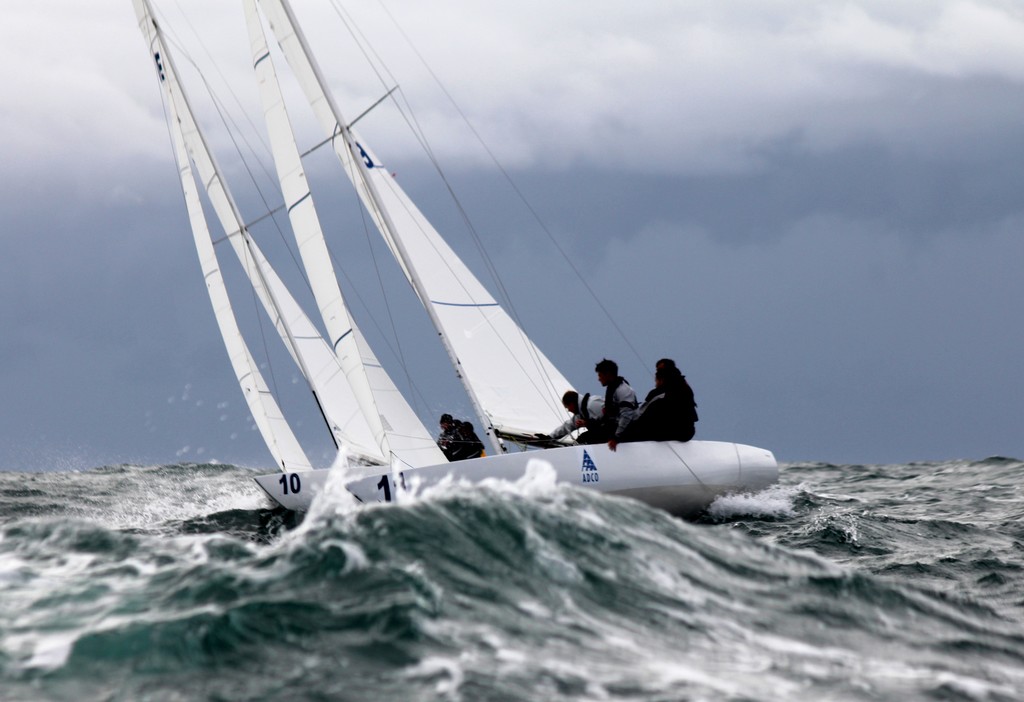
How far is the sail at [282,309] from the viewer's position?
50.1 feet

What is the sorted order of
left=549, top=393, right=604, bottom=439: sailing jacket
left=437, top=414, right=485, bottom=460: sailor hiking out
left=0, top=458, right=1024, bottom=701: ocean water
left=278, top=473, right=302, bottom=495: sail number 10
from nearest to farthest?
left=0, top=458, right=1024, bottom=701: ocean water < left=549, top=393, right=604, bottom=439: sailing jacket < left=278, top=473, right=302, bottom=495: sail number 10 < left=437, top=414, right=485, bottom=460: sailor hiking out

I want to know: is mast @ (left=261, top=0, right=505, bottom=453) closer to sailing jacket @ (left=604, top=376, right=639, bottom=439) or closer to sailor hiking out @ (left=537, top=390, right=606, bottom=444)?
sailor hiking out @ (left=537, top=390, right=606, bottom=444)

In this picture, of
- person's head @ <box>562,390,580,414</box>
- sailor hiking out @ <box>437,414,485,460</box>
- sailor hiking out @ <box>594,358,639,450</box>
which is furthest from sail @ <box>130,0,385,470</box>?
sailor hiking out @ <box>594,358,639,450</box>

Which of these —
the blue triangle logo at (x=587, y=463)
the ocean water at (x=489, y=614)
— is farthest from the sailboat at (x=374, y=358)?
the ocean water at (x=489, y=614)

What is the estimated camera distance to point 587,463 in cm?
1201

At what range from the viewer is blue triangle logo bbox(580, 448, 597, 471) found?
39.3 ft

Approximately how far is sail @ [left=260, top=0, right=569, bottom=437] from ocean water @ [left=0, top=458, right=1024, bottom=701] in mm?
5712

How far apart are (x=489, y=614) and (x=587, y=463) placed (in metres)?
5.84

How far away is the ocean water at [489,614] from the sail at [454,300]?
5712mm

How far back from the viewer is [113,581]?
7082 millimetres

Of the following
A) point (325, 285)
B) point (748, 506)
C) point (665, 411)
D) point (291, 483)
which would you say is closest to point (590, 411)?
point (665, 411)

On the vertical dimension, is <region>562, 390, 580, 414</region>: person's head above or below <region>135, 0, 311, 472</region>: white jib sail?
below

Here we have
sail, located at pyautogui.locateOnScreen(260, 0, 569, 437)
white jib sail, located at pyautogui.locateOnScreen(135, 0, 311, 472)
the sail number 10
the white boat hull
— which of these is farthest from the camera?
white jib sail, located at pyautogui.locateOnScreen(135, 0, 311, 472)

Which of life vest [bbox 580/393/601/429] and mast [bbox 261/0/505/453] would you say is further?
mast [bbox 261/0/505/453]
